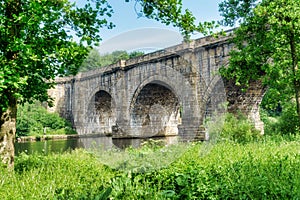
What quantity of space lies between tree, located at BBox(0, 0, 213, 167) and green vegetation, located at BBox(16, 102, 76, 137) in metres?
24.9

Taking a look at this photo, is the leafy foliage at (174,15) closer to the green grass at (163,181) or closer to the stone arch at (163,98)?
the green grass at (163,181)

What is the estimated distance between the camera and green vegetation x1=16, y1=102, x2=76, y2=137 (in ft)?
104

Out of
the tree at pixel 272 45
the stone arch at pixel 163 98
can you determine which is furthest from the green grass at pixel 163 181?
the stone arch at pixel 163 98

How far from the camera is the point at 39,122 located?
34.9 metres

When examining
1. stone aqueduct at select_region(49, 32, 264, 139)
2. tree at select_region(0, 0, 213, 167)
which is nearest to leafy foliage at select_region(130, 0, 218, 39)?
tree at select_region(0, 0, 213, 167)

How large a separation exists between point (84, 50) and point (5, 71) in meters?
1.43

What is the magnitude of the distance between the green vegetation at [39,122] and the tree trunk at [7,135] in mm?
24841

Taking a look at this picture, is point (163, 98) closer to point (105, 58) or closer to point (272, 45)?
point (272, 45)

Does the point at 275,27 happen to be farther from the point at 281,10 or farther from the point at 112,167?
the point at 112,167

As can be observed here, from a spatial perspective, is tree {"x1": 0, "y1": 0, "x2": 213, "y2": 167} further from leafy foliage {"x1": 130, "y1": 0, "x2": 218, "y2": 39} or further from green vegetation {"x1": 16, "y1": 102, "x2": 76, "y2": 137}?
green vegetation {"x1": 16, "y1": 102, "x2": 76, "y2": 137}

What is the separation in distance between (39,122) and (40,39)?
3185 centimetres

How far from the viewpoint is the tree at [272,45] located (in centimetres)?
849

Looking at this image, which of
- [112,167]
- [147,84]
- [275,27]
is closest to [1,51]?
[112,167]

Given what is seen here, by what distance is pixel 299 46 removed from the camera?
891 centimetres
